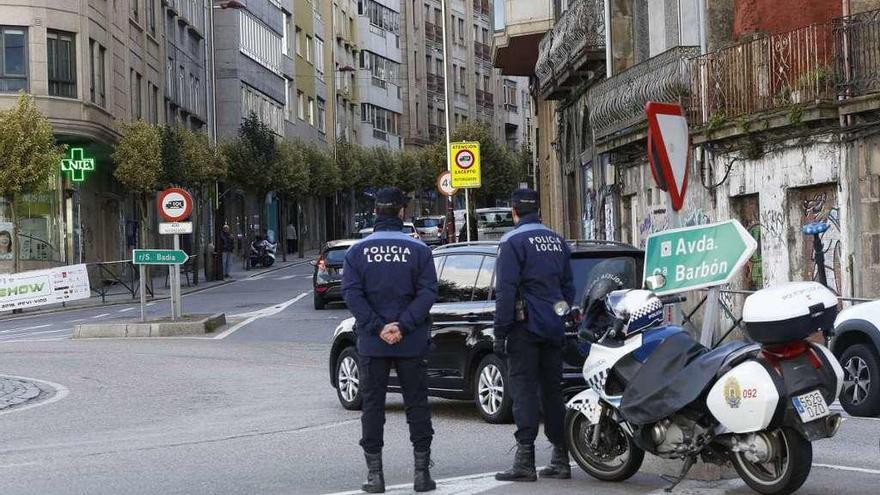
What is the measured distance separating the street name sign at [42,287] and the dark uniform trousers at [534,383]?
2918cm

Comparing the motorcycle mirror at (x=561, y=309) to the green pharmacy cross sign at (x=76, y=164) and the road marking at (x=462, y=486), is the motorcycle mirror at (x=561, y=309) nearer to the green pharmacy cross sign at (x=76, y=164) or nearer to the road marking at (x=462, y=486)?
the road marking at (x=462, y=486)

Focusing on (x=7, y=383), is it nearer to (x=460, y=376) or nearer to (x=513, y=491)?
(x=460, y=376)

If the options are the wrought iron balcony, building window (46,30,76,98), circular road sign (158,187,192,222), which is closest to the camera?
circular road sign (158,187,192,222)

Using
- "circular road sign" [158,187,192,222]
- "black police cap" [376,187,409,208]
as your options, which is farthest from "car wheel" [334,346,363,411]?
"circular road sign" [158,187,192,222]

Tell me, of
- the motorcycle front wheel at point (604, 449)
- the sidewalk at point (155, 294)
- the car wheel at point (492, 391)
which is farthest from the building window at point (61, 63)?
the motorcycle front wheel at point (604, 449)

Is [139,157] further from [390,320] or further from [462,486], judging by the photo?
[462,486]

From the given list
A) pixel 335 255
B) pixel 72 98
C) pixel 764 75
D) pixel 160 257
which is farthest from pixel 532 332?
pixel 72 98

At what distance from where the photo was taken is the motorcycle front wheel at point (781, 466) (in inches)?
326

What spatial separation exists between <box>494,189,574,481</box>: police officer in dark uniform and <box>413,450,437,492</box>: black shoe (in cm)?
54

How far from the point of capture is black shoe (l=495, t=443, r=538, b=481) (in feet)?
31.7

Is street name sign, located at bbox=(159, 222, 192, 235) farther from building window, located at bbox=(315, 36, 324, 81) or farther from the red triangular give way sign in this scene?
building window, located at bbox=(315, 36, 324, 81)

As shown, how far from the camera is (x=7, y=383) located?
19.0 metres

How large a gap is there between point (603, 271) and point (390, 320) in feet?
11.5

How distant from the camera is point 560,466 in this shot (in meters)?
9.84
